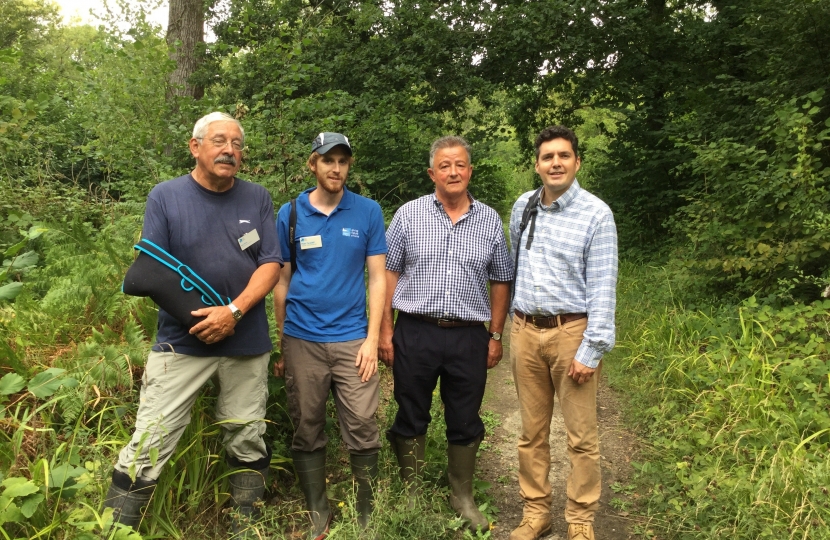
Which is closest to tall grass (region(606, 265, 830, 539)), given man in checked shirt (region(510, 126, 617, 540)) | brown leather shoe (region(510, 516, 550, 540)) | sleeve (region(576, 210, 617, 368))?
brown leather shoe (region(510, 516, 550, 540))

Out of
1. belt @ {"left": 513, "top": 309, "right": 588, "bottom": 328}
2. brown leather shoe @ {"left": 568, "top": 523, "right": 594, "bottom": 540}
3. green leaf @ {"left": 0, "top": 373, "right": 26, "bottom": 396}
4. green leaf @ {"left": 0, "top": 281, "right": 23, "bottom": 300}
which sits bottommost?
brown leather shoe @ {"left": 568, "top": 523, "right": 594, "bottom": 540}

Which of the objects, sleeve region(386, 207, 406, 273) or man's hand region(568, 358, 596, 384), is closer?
man's hand region(568, 358, 596, 384)

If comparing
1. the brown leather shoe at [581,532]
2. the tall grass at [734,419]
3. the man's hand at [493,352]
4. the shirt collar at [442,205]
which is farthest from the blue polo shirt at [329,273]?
the tall grass at [734,419]

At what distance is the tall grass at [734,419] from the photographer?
3.03m

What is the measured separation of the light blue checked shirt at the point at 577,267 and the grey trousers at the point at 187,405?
145 centimetres

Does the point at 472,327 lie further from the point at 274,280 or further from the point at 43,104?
the point at 43,104

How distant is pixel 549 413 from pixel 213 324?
183 cm

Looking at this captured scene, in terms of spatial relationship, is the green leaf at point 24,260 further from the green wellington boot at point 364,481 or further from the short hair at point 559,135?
the short hair at point 559,135

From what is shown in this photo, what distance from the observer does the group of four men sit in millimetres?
2842

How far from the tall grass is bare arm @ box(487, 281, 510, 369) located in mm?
1289

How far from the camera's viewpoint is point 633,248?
398 inches

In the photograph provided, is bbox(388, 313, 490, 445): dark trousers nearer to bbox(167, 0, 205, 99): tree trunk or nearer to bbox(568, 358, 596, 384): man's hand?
bbox(568, 358, 596, 384): man's hand

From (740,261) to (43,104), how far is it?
6.35 m

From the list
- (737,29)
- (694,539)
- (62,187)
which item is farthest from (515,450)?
(737,29)
